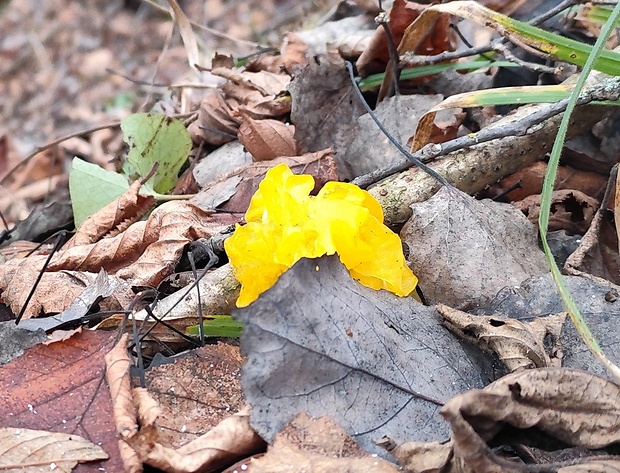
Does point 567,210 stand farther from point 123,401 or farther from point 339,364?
point 123,401

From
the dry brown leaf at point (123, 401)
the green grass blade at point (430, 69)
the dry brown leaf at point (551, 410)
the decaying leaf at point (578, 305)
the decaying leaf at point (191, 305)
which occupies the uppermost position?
the green grass blade at point (430, 69)

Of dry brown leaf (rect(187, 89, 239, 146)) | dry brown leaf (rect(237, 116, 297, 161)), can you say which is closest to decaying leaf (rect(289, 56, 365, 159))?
dry brown leaf (rect(237, 116, 297, 161))

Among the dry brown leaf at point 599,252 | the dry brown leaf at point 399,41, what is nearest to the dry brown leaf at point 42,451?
the dry brown leaf at point 599,252

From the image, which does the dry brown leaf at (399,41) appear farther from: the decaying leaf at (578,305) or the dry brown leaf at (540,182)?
the decaying leaf at (578,305)

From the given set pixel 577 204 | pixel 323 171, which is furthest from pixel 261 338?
pixel 577 204

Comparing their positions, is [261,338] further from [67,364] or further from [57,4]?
[57,4]
